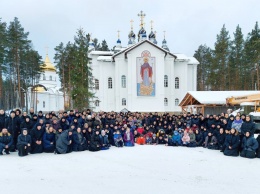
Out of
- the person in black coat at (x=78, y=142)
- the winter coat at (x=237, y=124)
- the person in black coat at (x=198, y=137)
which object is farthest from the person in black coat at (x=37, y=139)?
the winter coat at (x=237, y=124)

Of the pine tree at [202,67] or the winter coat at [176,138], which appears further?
the pine tree at [202,67]

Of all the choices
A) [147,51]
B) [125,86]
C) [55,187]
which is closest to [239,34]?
[147,51]

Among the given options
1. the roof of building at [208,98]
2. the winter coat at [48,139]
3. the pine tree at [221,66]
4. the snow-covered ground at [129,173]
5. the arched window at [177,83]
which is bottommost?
the snow-covered ground at [129,173]

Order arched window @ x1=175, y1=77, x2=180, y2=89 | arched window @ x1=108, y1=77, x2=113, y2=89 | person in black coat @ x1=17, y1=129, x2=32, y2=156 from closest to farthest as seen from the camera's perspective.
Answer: person in black coat @ x1=17, y1=129, x2=32, y2=156, arched window @ x1=108, y1=77, x2=113, y2=89, arched window @ x1=175, y1=77, x2=180, y2=89

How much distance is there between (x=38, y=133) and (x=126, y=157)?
12.3 feet

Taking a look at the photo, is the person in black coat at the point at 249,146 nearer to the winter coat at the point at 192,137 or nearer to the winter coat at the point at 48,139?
the winter coat at the point at 192,137

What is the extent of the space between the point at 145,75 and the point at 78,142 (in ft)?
78.2

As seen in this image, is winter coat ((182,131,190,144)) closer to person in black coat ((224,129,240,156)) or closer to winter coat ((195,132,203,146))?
winter coat ((195,132,203,146))

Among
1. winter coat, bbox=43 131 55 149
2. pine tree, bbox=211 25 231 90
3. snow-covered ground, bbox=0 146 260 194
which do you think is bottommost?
snow-covered ground, bbox=0 146 260 194

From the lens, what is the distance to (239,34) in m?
39.2

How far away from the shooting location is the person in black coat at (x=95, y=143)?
32.7ft

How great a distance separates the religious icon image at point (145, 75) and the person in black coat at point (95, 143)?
22.6 meters

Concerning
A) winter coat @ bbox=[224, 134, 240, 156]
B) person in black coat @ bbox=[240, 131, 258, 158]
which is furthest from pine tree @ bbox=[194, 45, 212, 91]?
person in black coat @ bbox=[240, 131, 258, 158]

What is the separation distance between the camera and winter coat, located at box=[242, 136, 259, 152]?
867cm
